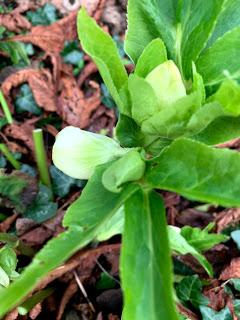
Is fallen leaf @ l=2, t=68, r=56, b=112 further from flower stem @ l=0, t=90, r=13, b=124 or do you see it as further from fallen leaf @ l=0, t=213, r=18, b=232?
fallen leaf @ l=0, t=213, r=18, b=232

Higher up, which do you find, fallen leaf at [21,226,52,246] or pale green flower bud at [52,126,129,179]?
pale green flower bud at [52,126,129,179]

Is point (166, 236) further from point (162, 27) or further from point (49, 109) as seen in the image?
point (49, 109)

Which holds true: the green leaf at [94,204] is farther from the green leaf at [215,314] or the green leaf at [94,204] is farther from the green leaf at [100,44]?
the green leaf at [215,314]

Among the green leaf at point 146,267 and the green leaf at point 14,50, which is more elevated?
the green leaf at point 14,50

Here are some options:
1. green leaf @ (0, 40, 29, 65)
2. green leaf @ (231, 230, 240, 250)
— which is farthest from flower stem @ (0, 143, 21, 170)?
green leaf @ (231, 230, 240, 250)

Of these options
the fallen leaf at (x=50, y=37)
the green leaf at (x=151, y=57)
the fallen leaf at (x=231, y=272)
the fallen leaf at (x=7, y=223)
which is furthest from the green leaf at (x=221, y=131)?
the fallen leaf at (x=50, y=37)

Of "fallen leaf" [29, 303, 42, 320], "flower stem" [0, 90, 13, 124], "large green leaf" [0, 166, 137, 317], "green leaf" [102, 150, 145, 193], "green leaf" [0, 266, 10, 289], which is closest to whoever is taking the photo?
"large green leaf" [0, 166, 137, 317]

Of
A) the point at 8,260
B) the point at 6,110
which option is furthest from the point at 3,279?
the point at 6,110
